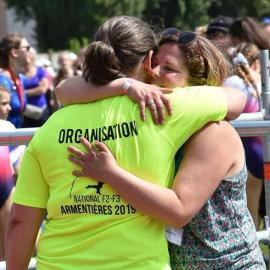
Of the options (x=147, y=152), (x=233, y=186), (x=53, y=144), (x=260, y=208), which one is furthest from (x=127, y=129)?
(x=260, y=208)

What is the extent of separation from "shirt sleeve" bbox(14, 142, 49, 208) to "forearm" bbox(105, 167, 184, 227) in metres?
0.26

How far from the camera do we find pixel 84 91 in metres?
2.43

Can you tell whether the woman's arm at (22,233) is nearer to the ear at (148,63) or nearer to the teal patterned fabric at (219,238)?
the teal patterned fabric at (219,238)

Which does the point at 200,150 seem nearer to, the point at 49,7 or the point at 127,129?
the point at 127,129

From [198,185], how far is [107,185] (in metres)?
0.27

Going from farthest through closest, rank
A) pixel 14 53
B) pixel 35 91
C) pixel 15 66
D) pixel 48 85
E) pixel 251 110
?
pixel 48 85, pixel 35 91, pixel 15 66, pixel 14 53, pixel 251 110

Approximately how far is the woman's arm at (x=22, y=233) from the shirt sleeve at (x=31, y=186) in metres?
0.02

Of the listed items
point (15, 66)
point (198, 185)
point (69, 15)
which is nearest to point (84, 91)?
point (198, 185)

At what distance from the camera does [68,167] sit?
2.36 m

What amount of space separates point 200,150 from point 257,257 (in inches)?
15.9

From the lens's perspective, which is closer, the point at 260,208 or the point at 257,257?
the point at 257,257

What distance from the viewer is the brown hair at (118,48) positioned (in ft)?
7.68

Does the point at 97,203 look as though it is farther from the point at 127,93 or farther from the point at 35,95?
the point at 35,95

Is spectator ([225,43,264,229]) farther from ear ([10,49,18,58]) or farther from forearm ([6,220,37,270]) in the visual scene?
forearm ([6,220,37,270])
